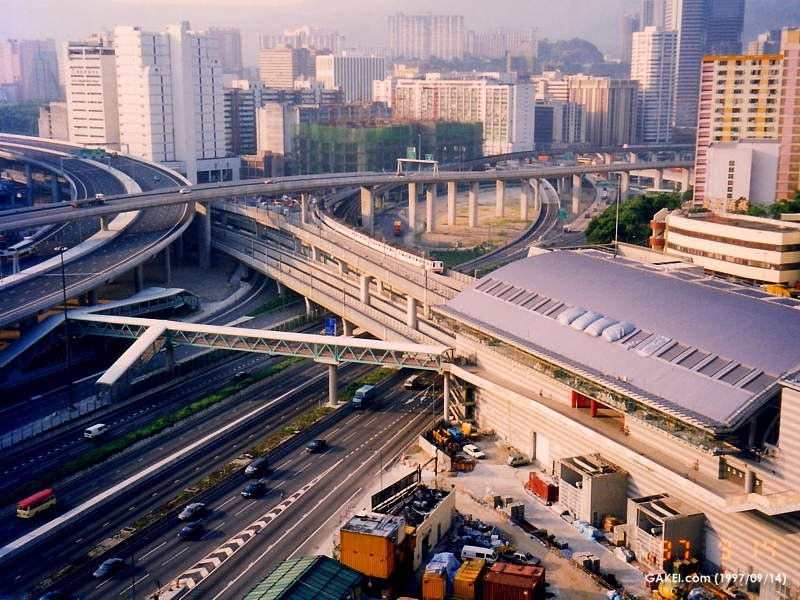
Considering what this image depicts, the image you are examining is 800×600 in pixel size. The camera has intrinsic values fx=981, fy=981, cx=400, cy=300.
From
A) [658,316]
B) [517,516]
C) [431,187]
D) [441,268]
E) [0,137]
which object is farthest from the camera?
[0,137]

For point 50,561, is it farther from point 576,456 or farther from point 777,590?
point 777,590

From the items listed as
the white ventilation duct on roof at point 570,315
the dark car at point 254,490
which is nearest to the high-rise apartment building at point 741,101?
the white ventilation duct on roof at point 570,315

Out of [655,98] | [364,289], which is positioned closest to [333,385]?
[364,289]

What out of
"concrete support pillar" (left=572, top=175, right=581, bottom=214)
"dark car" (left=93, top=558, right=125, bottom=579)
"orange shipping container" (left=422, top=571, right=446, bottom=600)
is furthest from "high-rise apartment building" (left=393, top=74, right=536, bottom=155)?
"orange shipping container" (left=422, top=571, right=446, bottom=600)

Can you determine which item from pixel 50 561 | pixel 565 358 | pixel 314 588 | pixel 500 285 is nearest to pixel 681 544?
pixel 565 358

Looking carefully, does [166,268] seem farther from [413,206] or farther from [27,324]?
[413,206]

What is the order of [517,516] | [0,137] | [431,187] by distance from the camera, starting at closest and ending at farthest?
[517,516]
[431,187]
[0,137]

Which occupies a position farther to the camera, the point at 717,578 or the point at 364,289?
the point at 364,289
